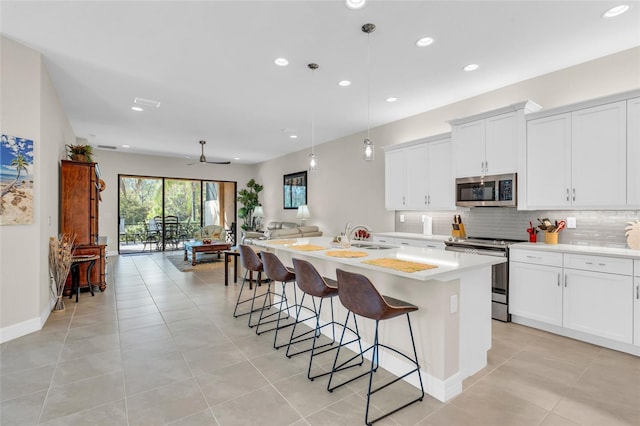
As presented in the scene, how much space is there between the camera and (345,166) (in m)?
6.89

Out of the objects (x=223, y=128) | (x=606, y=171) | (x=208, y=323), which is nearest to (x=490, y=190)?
(x=606, y=171)

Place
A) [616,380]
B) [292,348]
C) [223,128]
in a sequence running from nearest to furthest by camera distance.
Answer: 1. [616,380]
2. [292,348]
3. [223,128]

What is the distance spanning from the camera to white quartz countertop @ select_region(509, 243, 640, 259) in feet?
9.25

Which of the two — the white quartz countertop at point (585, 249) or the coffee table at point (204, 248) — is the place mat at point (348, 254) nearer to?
the white quartz countertop at point (585, 249)

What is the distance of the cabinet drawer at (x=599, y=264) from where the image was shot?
278cm

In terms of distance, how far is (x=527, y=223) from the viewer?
3.93 meters

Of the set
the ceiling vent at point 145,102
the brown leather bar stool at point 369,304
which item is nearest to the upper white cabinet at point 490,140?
the brown leather bar stool at point 369,304

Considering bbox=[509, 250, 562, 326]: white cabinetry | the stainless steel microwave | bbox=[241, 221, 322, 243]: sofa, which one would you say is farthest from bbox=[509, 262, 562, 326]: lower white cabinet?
bbox=[241, 221, 322, 243]: sofa

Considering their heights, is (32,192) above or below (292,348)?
Answer: above

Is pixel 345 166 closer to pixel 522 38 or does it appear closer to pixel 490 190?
pixel 490 190

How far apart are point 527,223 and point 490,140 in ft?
3.77

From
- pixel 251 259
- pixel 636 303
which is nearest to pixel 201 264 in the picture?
pixel 251 259

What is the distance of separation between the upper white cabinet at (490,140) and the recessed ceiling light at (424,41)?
4.57ft

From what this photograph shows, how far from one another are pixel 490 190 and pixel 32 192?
5.25 meters
